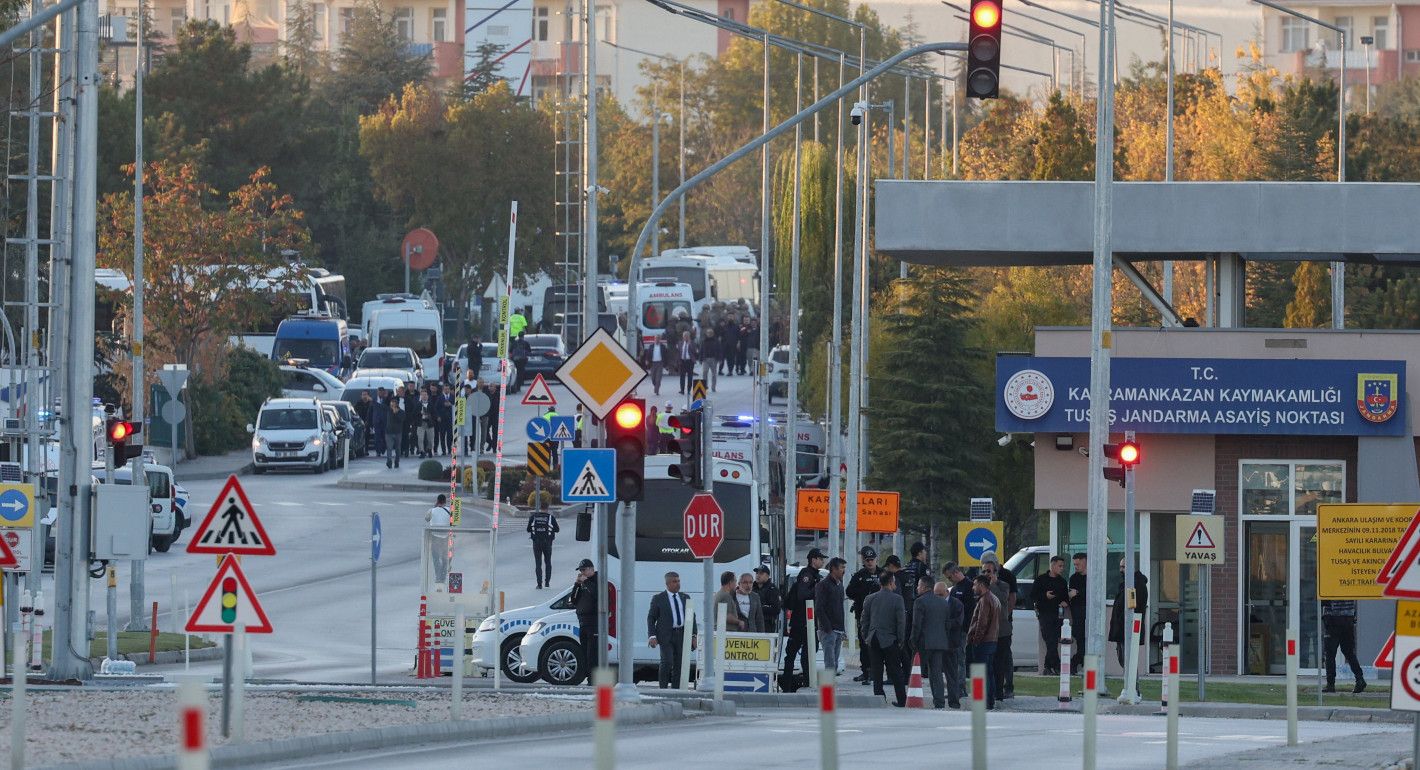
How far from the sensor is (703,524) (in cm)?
2483

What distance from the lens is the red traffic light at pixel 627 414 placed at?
2123 centimetres

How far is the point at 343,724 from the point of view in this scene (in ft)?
60.6

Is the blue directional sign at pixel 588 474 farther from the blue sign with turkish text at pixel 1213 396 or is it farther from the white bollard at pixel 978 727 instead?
the blue sign with turkish text at pixel 1213 396

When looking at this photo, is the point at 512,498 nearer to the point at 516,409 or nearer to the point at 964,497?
the point at 964,497

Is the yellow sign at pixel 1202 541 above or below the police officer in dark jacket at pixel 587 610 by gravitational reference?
above

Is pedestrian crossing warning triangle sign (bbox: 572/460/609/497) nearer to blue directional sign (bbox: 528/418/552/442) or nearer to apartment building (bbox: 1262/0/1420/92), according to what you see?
blue directional sign (bbox: 528/418/552/442)

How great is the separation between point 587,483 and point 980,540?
1197 centimetres

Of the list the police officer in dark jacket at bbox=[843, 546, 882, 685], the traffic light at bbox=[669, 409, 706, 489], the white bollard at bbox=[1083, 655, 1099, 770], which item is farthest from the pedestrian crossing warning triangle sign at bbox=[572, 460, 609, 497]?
the police officer in dark jacket at bbox=[843, 546, 882, 685]

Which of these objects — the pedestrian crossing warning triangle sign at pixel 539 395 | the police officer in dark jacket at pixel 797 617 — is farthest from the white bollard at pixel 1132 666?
the pedestrian crossing warning triangle sign at pixel 539 395

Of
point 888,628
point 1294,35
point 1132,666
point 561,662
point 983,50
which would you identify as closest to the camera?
point 983,50

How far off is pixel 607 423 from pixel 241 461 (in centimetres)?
4083

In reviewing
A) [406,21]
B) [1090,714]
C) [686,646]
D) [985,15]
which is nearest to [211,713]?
[686,646]

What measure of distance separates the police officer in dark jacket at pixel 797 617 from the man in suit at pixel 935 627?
2.10 metres

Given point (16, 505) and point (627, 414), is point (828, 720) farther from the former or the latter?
point (16, 505)
